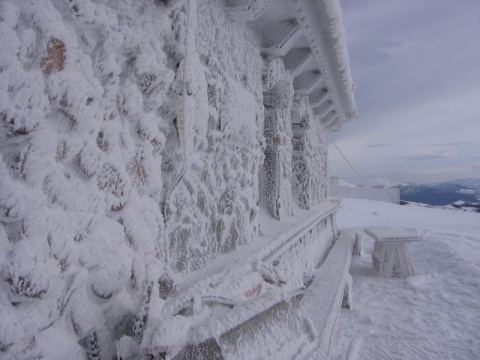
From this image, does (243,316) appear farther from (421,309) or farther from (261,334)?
(421,309)

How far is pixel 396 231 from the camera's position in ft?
14.1

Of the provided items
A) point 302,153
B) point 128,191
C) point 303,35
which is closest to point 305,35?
point 303,35

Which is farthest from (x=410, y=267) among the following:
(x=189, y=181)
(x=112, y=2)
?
(x=112, y=2)

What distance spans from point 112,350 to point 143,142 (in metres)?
0.64

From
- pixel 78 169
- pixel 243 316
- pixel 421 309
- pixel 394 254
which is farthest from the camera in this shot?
pixel 394 254

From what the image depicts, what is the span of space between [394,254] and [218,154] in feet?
11.2

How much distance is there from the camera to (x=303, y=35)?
7.77ft

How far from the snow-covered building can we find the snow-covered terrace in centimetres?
4

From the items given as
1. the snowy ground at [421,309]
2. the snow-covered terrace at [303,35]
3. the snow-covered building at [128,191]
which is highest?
the snow-covered terrace at [303,35]

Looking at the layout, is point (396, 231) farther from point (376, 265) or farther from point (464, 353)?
point (464, 353)

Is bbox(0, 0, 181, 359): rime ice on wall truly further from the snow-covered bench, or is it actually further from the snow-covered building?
the snow-covered bench

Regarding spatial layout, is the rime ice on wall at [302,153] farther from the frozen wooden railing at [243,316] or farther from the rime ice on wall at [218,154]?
the frozen wooden railing at [243,316]

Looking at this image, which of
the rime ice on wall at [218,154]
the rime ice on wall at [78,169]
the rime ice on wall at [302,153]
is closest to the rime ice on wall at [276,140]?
the rime ice on wall at [218,154]

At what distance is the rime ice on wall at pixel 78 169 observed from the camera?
642 mm
